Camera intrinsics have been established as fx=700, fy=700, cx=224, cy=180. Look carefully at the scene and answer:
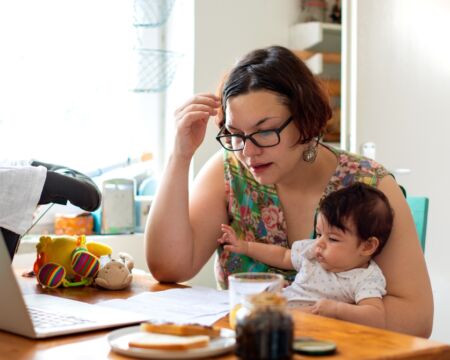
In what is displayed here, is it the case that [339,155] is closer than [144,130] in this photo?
Yes

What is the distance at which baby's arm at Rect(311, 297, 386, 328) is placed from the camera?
122cm

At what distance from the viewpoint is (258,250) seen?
1570 mm

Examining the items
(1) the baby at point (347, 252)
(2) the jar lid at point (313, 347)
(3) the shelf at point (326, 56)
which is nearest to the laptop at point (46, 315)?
(2) the jar lid at point (313, 347)

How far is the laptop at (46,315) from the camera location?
923mm

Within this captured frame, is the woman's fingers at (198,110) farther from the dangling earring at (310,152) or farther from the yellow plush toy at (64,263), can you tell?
the yellow plush toy at (64,263)

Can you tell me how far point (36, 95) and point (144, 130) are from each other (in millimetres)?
464

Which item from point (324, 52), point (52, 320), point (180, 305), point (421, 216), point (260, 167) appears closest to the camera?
point (52, 320)

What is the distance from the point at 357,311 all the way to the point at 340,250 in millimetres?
→ 162

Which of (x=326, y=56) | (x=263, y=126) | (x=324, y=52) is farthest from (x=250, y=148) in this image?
(x=324, y=52)

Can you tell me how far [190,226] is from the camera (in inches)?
64.7

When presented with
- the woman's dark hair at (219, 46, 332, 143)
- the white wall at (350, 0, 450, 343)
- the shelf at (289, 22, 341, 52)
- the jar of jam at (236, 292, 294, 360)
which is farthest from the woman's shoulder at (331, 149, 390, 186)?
the shelf at (289, 22, 341, 52)

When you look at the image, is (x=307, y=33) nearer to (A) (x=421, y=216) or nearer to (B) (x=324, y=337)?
(A) (x=421, y=216)

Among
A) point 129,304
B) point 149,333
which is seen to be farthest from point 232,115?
point 149,333

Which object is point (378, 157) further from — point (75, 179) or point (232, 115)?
point (75, 179)
